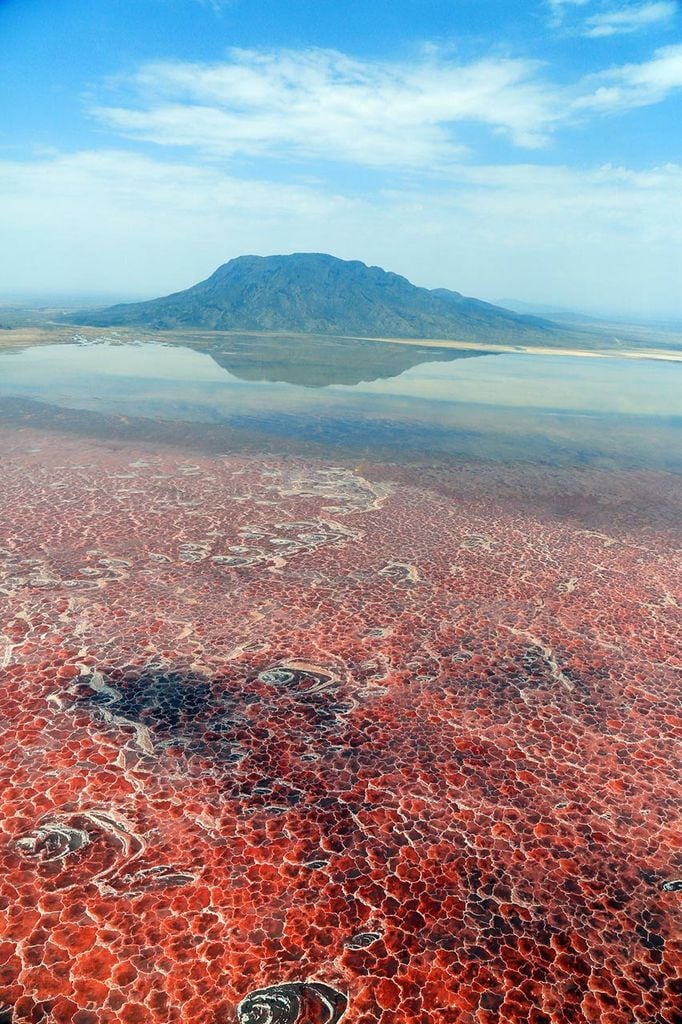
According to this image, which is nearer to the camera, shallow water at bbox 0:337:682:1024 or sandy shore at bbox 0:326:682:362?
shallow water at bbox 0:337:682:1024

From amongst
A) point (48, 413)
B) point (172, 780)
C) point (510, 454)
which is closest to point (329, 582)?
point (172, 780)

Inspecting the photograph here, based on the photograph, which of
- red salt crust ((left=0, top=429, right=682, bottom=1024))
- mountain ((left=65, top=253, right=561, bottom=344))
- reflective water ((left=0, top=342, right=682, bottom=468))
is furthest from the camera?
mountain ((left=65, top=253, right=561, bottom=344))

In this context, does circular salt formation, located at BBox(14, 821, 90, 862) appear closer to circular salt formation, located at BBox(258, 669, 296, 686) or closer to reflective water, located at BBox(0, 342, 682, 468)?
circular salt formation, located at BBox(258, 669, 296, 686)

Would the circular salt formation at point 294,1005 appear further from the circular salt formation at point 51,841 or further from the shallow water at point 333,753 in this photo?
the circular salt formation at point 51,841

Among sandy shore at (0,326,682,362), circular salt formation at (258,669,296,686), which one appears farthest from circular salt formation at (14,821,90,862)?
sandy shore at (0,326,682,362)

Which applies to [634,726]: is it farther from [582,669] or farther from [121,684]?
[121,684]

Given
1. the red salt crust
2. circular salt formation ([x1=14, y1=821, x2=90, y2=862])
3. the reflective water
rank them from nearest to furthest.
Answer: the red salt crust
circular salt formation ([x1=14, y1=821, x2=90, y2=862])
the reflective water

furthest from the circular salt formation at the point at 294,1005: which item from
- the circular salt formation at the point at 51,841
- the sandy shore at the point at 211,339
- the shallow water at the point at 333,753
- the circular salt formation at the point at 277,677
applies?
the sandy shore at the point at 211,339
